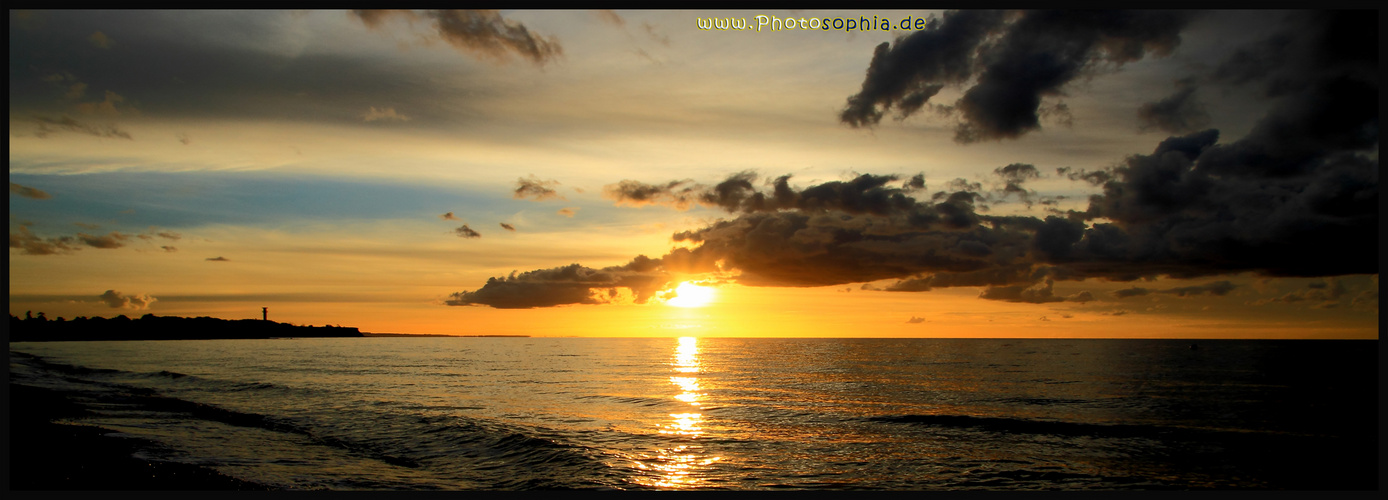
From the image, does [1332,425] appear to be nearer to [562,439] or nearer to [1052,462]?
[1052,462]

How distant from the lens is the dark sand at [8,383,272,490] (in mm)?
17234

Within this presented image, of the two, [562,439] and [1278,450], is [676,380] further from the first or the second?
[1278,450]

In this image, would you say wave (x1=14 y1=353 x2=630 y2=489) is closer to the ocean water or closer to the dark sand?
the ocean water

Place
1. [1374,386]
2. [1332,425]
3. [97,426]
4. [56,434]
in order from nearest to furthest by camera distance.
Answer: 1. [56,434]
2. [97,426]
3. [1332,425]
4. [1374,386]

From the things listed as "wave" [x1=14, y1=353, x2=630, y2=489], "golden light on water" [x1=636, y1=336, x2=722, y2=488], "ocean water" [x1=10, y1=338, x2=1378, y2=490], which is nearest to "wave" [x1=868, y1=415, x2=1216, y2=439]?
"ocean water" [x1=10, y1=338, x2=1378, y2=490]

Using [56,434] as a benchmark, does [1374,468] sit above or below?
below

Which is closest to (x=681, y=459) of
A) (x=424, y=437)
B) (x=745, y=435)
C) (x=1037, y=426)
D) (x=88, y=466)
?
(x=745, y=435)

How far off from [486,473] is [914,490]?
14.6 m

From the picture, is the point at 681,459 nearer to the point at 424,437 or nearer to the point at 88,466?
the point at 424,437

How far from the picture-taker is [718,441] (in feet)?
88.1

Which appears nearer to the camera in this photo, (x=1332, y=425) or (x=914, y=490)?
(x=914, y=490)

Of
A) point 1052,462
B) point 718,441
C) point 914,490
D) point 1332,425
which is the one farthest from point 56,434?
point 1332,425

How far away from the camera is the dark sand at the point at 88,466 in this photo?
56.5 ft

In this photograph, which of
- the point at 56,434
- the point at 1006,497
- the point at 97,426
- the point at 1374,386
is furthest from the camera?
the point at 1374,386
